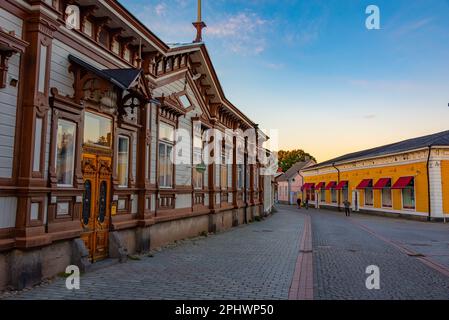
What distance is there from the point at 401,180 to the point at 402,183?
0.44 metres

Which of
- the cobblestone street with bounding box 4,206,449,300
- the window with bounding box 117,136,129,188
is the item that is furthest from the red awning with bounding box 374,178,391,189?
the window with bounding box 117,136,129,188

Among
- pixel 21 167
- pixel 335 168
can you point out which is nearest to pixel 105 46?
pixel 21 167

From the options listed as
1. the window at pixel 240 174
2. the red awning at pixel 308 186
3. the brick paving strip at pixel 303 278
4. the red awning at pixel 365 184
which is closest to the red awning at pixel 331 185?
the red awning at pixel 308 186

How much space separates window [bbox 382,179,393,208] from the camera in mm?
32125

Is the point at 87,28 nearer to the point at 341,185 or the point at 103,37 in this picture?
the point at 103,37

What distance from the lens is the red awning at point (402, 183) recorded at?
94.7 ft

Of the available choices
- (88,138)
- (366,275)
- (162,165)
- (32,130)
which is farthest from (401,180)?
(32,130)

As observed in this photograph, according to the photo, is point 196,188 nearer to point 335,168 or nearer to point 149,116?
point 149,116

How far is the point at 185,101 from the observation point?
14.8 m

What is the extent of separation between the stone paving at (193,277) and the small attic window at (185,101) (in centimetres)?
549

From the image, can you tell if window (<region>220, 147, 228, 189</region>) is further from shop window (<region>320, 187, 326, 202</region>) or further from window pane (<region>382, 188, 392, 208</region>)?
shop window (<region>320, 187, 326, 202</region>)
